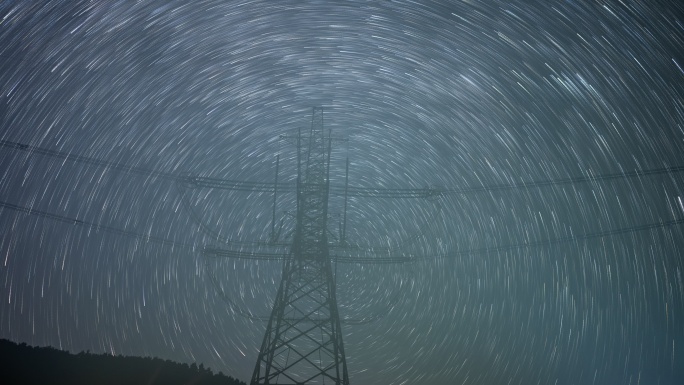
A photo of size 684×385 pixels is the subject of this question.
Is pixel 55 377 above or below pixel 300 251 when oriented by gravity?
below

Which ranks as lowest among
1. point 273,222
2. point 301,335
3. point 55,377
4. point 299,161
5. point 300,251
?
point 55,377

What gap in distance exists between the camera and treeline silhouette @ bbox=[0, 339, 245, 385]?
13625mm

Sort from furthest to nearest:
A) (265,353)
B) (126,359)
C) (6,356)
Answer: (126,359), (6,356), (265,353)

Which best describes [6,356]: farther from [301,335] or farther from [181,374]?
[301,335]

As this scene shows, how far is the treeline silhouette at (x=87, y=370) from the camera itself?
13.6 m

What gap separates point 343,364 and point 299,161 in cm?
550

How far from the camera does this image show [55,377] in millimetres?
13875

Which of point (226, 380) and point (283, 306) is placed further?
point (226, 380)

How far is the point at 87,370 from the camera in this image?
50.0 feet

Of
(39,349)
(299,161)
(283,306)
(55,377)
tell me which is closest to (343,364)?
(283,306)

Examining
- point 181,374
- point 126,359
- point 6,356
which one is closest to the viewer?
point 6,356

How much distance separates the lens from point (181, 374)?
1647 centimetres

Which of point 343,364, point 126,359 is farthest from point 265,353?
point 126,359

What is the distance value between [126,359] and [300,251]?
8365 mm
